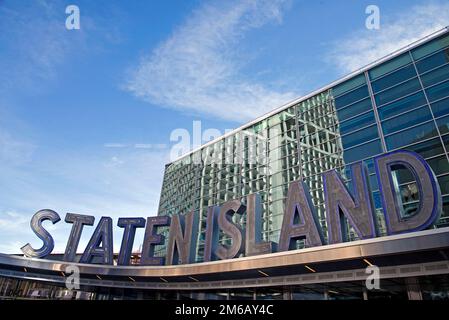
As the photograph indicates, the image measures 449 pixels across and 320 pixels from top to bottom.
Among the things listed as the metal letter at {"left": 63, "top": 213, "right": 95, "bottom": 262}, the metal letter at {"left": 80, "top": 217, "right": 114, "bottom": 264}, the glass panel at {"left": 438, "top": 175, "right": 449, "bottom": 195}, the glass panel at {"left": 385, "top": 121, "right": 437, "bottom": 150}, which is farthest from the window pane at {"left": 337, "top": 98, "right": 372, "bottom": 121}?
the metal letter at {"left": 63, "top": 213, "right": 95, "bottom": 262}

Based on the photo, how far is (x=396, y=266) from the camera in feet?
38.5

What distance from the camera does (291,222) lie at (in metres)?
14.9

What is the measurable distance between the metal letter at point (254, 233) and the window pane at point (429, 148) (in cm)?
1334

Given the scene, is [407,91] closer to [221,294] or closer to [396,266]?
[396,266]

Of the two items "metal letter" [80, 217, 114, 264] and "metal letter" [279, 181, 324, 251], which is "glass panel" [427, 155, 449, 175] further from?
"metal letter" [80, 217, 114, 264]

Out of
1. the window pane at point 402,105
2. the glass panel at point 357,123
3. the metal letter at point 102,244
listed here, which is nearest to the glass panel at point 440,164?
the window pane at point 402,105

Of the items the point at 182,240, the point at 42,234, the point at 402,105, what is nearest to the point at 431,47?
the point at 402,105

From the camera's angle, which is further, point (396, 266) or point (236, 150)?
point (236, 150)

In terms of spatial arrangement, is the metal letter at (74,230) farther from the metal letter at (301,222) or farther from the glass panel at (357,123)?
the glass panel at (357,123)

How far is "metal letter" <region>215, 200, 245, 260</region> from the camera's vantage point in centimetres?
1598

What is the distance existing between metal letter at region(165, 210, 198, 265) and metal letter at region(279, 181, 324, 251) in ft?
19.8

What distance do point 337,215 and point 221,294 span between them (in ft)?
28.1

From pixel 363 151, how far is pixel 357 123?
289 cm
